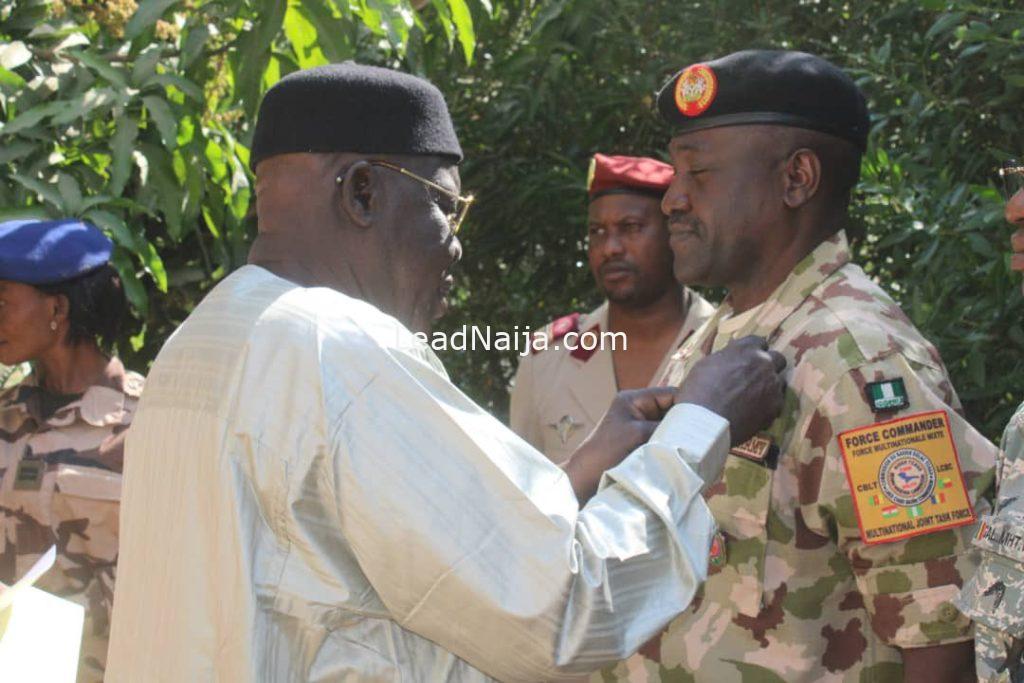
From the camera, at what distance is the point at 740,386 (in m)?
2.38

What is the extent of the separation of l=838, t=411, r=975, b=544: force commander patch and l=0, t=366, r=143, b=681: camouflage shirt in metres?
2.14

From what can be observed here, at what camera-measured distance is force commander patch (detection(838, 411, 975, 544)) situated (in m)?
2.51

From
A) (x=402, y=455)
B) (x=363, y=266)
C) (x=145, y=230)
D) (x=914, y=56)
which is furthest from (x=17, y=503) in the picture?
(x=914, y=56)

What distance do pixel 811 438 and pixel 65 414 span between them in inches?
89.6

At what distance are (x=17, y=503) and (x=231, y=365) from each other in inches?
86.1

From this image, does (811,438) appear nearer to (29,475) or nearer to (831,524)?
(831,524)

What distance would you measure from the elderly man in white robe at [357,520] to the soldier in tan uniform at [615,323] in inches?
96.8

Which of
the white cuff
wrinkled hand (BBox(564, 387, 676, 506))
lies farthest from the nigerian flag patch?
the white cuff

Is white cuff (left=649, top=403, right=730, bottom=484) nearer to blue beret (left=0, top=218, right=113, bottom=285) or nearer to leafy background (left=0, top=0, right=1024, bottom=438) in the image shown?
leafy background (left=0, top=0, right=1024, bottom=438)

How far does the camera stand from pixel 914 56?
4.60m

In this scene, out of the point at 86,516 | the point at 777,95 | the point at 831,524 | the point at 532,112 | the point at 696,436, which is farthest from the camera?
the point at 532,112

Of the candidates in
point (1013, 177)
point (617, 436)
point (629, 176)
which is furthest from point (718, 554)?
point (629, 176)

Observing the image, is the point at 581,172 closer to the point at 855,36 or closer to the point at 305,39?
the point at 855,36

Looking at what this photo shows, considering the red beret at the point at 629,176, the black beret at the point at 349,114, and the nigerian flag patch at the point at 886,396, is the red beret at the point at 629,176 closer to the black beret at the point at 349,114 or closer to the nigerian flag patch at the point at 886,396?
the nigerian flag patch at the point at 886,396
